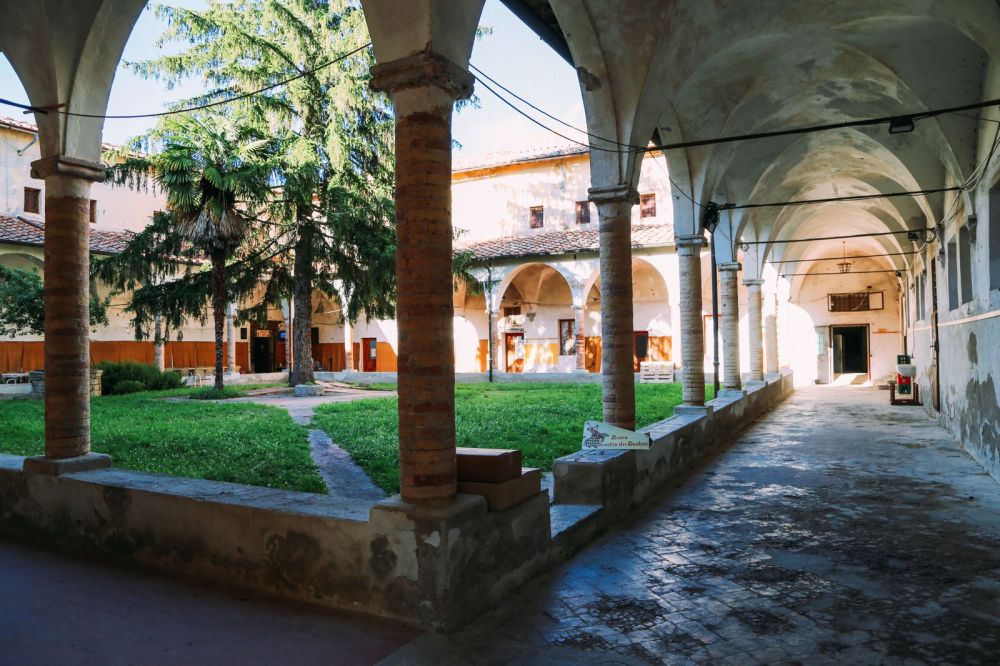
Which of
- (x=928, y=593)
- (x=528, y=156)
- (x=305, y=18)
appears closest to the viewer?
(x=928, y=593)

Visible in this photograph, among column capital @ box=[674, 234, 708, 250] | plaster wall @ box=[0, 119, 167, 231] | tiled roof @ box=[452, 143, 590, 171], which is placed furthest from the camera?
tiled roof @ box=[452, 143, 590, 171]

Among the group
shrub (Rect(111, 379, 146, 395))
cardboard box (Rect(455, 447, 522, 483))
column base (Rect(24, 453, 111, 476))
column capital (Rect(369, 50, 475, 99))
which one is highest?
column capital (Rect(369, 50, 475, 99))

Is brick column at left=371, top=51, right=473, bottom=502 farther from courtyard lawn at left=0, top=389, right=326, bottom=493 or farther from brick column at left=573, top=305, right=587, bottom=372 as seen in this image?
brick column at left=573, top=305, right=587, bottom=372

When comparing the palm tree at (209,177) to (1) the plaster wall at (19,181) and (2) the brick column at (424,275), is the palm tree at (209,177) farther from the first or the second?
(2) the brick column at (424,275)

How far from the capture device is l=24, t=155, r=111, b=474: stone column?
18.4 feet

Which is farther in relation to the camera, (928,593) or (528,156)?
(528,156)

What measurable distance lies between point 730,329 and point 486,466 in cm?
1103

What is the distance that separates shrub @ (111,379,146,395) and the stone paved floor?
1803cm

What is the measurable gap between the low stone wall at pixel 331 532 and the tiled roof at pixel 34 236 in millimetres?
17331

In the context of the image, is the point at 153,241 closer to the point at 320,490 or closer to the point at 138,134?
the point at 138,134

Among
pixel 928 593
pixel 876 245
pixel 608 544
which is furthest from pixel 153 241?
pixel 876 245

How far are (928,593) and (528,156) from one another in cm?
2584

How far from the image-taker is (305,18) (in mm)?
20422

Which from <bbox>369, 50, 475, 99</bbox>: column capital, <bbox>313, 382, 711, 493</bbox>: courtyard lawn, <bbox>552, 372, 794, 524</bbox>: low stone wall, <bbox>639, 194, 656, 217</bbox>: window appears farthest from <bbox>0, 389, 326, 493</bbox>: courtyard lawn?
<bbox>639, 194, 656, 217</bbox>: window
